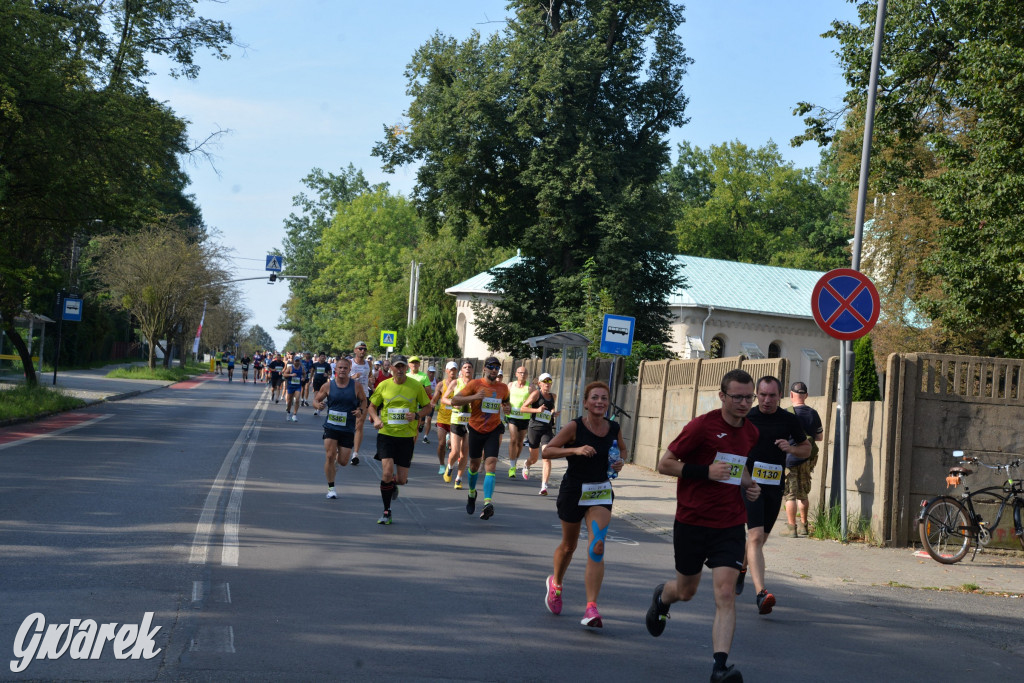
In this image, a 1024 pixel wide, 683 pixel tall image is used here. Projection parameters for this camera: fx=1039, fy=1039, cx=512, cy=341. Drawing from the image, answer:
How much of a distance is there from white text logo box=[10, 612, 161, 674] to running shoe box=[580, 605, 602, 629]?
2.81 metres

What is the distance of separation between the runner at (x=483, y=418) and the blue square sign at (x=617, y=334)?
7.08 meters

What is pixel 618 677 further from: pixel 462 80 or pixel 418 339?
pixel 418 339

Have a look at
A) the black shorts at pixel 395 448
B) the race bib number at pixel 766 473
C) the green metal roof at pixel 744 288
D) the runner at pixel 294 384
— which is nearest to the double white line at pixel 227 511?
the black shorts at pixel 395 448

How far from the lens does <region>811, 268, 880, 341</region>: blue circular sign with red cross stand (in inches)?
494

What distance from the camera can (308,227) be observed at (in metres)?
99.3

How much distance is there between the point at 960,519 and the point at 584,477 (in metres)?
6.28

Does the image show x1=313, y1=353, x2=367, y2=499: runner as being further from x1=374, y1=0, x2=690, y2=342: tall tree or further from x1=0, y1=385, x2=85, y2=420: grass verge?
x1=374, y1=0, x2=690, y2=342: tall tree

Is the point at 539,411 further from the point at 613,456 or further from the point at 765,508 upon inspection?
the point at 613,456

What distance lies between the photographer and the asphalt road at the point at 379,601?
19.8 feet

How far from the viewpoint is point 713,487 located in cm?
650

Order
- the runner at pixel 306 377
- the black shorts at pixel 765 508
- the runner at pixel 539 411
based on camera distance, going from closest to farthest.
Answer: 1. the black shorts at pixel 765 508
2. the runner at pixel 539 411
3. the runner at pixel 306 377

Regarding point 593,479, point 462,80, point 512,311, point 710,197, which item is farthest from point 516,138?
point 710,197

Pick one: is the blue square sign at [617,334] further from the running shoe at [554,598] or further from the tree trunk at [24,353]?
the tree trunk at [24,353]

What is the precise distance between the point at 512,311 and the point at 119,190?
17.7 meters
